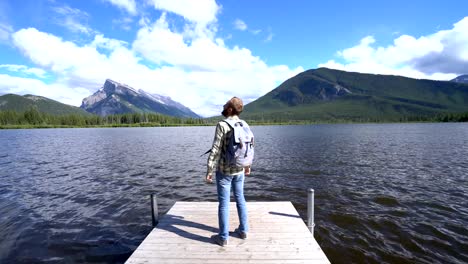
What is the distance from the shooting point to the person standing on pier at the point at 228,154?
6.95 meters

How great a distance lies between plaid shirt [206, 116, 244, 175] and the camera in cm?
695

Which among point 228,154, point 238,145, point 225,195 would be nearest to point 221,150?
point 228,154

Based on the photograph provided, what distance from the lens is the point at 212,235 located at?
8.19 meters

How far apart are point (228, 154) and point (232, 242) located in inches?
114

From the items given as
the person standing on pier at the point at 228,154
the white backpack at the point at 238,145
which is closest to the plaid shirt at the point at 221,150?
the person standing on pier at the point at 228,154

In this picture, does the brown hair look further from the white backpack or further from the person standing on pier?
the white backpack

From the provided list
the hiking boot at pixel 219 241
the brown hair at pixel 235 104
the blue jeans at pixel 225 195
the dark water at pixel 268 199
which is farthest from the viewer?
the dark water at pixel 268 199

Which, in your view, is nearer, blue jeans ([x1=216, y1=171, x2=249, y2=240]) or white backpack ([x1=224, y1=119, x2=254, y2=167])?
white backpack ([x1=224, y1=119, x2=254, y2=167])

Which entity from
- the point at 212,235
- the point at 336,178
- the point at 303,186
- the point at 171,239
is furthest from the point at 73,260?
the point at 336,178

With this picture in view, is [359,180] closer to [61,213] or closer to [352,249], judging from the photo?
[352,249]

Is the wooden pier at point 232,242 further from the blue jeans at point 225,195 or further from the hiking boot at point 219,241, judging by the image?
the blue jeans at point 225,195

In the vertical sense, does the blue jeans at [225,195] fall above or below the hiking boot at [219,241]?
above

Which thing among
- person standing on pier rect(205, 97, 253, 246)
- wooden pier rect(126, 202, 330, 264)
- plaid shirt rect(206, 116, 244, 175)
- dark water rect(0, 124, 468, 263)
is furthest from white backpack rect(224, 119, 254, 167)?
dark water rect(0, 124, 468, 263)

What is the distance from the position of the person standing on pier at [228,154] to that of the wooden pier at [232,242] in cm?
67
